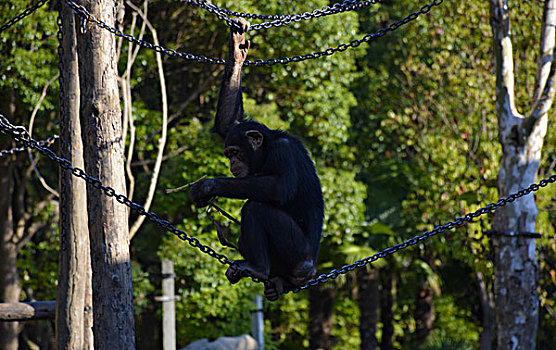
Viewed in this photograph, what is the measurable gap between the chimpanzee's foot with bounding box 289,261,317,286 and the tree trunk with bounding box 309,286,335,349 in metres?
11.2

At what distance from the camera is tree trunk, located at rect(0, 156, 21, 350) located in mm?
12562

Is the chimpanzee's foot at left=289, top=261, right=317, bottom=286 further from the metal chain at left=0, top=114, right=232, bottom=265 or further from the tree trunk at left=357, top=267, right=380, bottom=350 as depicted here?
the tree trunk at left=357, top=267, right=380, bottom=350

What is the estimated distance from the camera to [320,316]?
1591 cm

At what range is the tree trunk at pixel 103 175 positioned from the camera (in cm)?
533

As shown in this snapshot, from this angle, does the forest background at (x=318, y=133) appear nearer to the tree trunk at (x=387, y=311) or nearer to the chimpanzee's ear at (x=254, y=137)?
the tree trunk at (x=387, y=311)

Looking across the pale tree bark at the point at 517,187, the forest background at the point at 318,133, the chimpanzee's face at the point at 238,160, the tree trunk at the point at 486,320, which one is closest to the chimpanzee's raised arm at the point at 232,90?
the chimpanzee's face at the point at 238,160

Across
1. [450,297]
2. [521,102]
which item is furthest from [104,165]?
[450,297]

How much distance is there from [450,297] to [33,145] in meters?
14.7

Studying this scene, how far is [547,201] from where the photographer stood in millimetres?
11430

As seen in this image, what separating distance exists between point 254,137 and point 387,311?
13.9 meters

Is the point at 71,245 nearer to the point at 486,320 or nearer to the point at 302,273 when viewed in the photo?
the point at 302,273

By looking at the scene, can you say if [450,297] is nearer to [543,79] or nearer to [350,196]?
[350,196]

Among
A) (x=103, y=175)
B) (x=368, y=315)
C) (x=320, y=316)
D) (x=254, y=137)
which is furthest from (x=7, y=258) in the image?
(x=254, y=137)

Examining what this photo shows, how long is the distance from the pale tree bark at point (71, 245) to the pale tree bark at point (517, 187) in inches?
180
